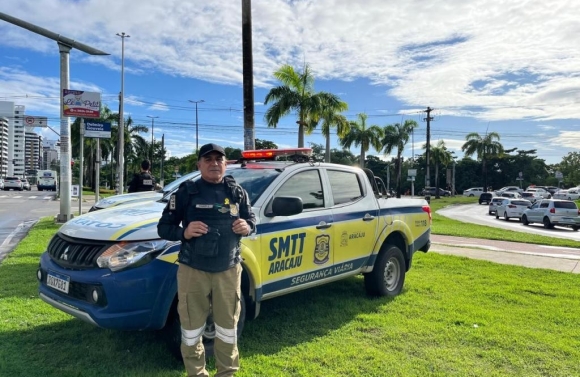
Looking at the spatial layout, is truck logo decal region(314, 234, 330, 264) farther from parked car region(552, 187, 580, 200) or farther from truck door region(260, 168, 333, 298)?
parked car region(552, 187, 580, 200)

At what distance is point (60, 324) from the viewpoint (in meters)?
4.64

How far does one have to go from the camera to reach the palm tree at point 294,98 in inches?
790

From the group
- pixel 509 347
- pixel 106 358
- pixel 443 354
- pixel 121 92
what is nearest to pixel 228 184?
pixel 106 358

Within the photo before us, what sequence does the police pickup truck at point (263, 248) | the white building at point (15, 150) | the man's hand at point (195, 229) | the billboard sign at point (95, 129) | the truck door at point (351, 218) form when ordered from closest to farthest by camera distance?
the man's hand at point (195, 229) → the police pickup truck at point (263, 248) → the truck door at point (351, 218) → the billboard sign at point (95, 129) → the white building at point (15, 150)

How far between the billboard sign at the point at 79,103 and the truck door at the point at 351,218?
393 inches

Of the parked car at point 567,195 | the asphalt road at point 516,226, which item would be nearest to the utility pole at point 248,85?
the asphalt road at point 516,226

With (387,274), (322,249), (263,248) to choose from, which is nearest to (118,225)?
(263,248)

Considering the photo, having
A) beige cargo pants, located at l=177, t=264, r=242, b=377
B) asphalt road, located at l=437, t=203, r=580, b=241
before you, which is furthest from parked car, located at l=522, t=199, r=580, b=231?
beige cargo pants, located at l=177, t=264, r=242, b=377

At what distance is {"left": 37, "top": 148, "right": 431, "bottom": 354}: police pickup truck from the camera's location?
11.4ft

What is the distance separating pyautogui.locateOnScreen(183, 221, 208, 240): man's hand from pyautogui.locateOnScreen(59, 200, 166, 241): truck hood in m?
0.80

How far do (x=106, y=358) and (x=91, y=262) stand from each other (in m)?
0.90

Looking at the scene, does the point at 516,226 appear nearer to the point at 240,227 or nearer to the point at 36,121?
the point at 240,227

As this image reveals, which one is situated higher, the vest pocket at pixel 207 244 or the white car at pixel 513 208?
the vest pocket at pixel 207 244

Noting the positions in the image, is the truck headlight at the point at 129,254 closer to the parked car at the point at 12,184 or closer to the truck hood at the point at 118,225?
the truck hood at the point at 118,225
